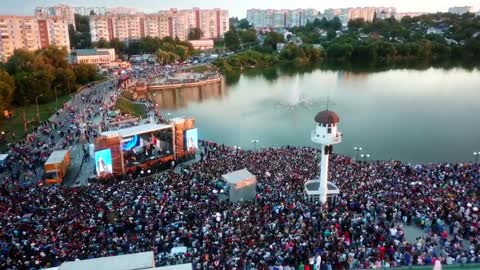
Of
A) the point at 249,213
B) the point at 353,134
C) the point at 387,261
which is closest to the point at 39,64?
the point at 353,134

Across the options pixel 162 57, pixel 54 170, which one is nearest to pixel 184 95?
pixel 162 57

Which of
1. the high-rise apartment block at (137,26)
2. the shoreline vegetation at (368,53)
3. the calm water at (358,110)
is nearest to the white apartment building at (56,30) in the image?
the high-rise apartment block at (137,26)

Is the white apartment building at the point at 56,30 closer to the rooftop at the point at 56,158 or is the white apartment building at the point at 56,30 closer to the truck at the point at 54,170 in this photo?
the rooftop at the point at 56,158

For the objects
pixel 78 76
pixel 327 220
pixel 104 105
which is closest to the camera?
pixel 327 220

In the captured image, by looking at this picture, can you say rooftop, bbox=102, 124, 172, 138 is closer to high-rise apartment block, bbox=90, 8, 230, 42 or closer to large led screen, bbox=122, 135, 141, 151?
large led screen, bbox=122, 135, 141, 151

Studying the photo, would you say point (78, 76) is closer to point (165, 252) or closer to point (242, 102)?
point (242, 102)

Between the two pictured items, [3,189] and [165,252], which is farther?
[3,189]
